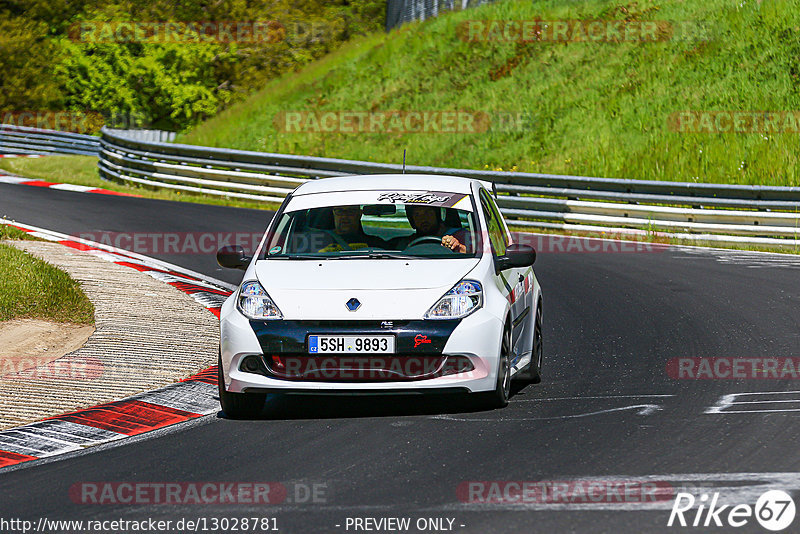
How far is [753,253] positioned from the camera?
58.2 ft

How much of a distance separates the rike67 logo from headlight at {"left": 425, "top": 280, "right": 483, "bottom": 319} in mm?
2345

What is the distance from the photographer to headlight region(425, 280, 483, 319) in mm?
7570

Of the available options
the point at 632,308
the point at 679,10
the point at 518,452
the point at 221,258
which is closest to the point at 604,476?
the point at 518,452

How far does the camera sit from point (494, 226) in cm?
906

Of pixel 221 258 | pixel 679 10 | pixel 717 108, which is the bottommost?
pixel 221 258

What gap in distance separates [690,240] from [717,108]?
8.79 metres

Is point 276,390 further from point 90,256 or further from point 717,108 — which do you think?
point 717,108
